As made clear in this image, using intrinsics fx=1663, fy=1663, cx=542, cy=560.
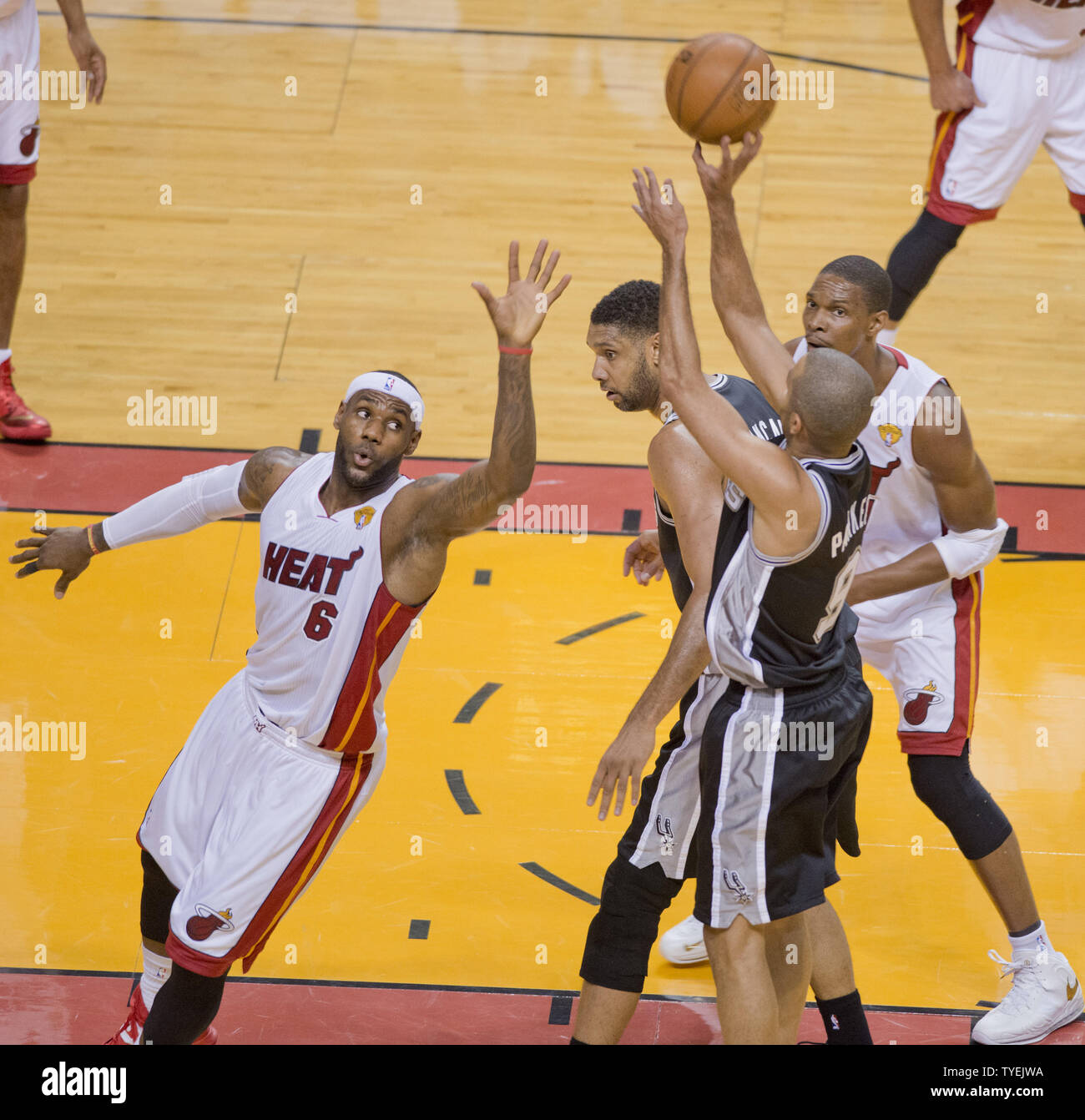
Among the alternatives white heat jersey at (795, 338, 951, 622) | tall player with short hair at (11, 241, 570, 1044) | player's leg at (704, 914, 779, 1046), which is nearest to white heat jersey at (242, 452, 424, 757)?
tall player with short hair at (11, 241, 570, 1044)

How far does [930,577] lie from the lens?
4734 millimetres

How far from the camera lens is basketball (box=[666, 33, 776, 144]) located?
4961 millimetres

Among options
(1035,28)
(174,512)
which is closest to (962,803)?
(174,512)

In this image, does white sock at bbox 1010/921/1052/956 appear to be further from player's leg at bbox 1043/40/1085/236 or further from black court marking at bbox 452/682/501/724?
player's leg at bbox 1043/40/1085/236

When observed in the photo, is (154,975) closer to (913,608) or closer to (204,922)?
(204,922)

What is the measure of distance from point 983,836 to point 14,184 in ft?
16.7

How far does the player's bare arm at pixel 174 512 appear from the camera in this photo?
177 inches

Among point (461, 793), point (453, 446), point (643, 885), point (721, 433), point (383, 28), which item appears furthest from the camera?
point (383, 28)

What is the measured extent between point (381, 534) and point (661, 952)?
64.5 inches

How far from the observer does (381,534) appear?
13.6 feet

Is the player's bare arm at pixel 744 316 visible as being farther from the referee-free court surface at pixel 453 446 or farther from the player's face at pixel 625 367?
the referee-free court surface at pixel 453 446

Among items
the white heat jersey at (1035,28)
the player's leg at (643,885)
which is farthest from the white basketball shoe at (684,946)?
the white heat jersey at (1035,28)

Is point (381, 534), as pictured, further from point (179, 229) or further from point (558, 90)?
point (558, 90)

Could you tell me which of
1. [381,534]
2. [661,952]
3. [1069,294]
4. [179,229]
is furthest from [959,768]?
[179,229]
